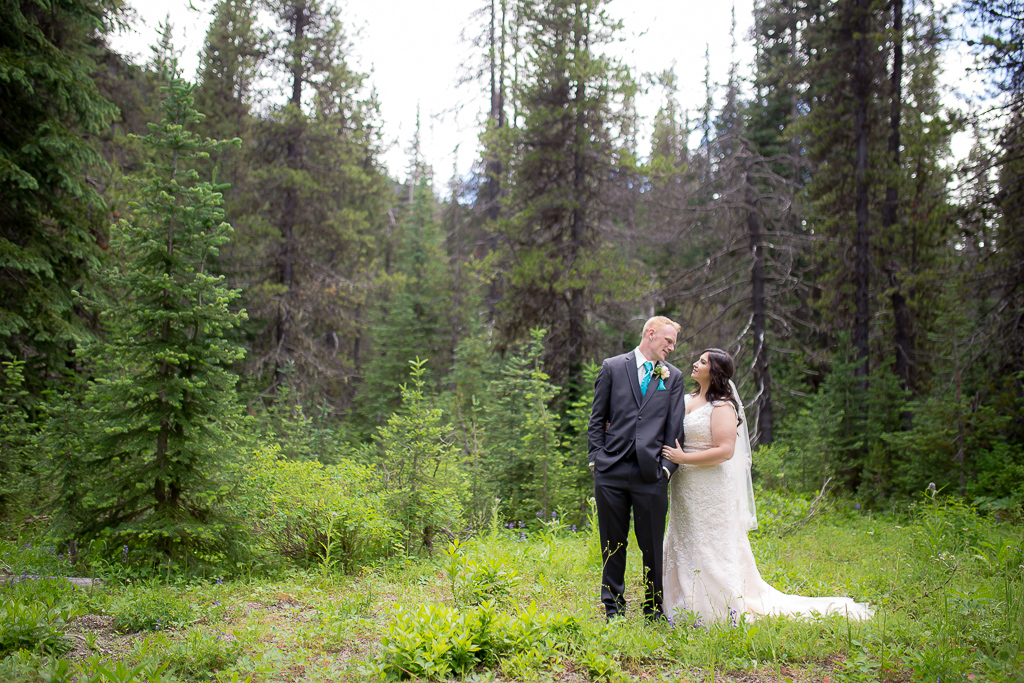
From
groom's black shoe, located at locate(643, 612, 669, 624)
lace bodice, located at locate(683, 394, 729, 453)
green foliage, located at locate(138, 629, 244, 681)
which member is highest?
lace bodice, located at locate(683, 394, 729, 453)

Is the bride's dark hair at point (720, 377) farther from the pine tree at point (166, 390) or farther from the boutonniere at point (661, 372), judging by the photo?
the pine tree at point (166, 390)

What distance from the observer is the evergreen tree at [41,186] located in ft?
25.0

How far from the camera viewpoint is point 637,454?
451 centimetres

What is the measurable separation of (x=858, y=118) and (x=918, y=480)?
7.12 metres

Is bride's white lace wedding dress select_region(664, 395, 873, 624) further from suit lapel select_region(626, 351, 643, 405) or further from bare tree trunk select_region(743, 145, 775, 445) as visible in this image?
bare tree trunk select_region(743, 145, 775, 445)

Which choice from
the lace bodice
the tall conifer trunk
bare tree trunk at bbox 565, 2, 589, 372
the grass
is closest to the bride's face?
the lace bodice

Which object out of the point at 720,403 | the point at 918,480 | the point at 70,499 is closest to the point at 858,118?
the point at 918,480

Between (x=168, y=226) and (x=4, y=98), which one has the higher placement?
(x=4, y=98)

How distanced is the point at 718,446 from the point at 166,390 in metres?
5.03

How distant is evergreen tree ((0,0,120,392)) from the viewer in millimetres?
7617

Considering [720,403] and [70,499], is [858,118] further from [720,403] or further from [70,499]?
[70,499]

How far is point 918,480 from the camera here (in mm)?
9594

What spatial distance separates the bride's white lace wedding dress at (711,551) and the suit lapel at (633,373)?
1.75ft

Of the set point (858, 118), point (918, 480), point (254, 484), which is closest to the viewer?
point (254, 484)
